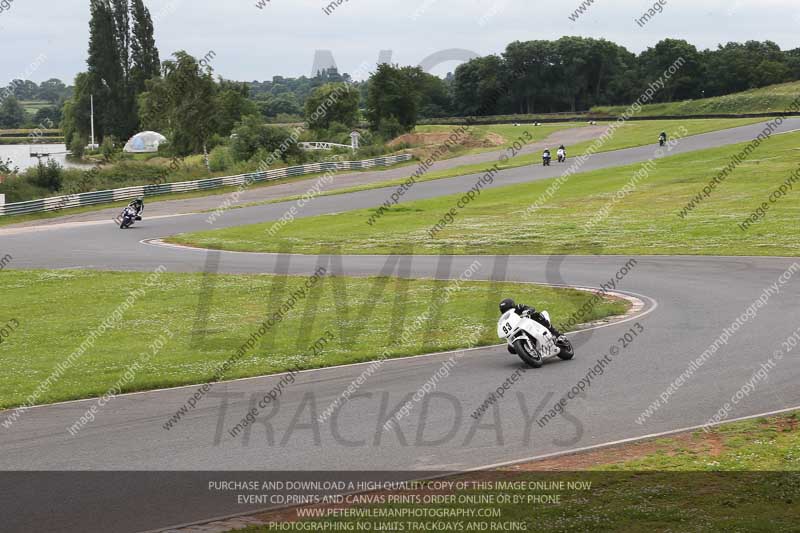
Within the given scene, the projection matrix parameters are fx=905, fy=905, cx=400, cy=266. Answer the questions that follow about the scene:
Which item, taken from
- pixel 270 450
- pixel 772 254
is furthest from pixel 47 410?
pixel 772 254

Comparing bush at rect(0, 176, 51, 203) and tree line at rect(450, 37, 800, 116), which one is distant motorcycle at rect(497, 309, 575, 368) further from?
tree line at rect(450, 37, 800, 116)

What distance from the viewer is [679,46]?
15038 centimetres

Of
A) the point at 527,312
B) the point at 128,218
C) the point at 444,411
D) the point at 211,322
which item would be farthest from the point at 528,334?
the point at 128,218

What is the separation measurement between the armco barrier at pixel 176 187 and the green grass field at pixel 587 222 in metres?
15.7

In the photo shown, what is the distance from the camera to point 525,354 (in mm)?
17453

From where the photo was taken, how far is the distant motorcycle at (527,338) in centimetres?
1753

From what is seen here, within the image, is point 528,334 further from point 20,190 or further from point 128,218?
point 20,190

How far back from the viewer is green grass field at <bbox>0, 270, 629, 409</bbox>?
18.3 meters

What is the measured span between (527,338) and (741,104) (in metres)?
108

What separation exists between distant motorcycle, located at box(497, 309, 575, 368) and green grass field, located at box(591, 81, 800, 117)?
319 feet

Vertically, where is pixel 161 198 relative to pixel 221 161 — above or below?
below

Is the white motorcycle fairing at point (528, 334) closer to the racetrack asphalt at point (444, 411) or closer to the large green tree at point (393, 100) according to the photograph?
the racetrack asphalt at point (444, 411)

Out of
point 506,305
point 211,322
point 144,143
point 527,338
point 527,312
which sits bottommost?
point 211,322

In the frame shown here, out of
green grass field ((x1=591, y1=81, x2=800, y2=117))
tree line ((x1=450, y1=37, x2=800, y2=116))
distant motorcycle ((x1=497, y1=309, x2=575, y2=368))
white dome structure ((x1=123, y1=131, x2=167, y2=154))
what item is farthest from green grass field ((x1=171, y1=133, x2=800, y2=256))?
tree line ((x1=450, y1=37, x2=800, y2=116))
